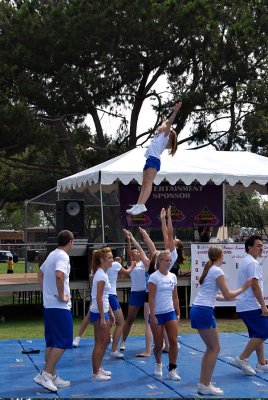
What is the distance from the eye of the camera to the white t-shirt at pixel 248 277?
8281 mm

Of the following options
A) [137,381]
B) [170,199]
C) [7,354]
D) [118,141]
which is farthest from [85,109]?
[137,381]

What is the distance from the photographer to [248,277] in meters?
8.30

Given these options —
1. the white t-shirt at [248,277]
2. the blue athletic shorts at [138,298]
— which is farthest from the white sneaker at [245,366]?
the blue athletic shorts at [138,298]

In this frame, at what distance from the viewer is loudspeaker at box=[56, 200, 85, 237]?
15227 mm

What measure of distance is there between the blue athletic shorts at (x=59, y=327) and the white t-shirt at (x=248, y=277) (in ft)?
6.56

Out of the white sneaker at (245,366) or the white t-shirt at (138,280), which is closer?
the white sneaker at (245,366)

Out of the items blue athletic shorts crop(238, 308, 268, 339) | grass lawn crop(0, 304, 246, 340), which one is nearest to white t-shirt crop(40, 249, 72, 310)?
blue athletic shorts crop(238, 308, 268, 339)

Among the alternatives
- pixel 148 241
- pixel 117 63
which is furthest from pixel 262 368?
pixel 117 63

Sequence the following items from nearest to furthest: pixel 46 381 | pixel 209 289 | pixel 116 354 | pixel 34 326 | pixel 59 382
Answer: pixel 209 289 → pixel 46 381 → pixel 59 382 → pixel 116 354 → pixel 34 326

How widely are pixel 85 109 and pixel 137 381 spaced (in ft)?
61.4

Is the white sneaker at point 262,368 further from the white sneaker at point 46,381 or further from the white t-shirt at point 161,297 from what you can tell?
the white sneaker at point 46,381

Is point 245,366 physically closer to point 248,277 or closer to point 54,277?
point 248,277

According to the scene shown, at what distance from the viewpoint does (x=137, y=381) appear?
848cm

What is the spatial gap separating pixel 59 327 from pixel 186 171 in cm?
817
